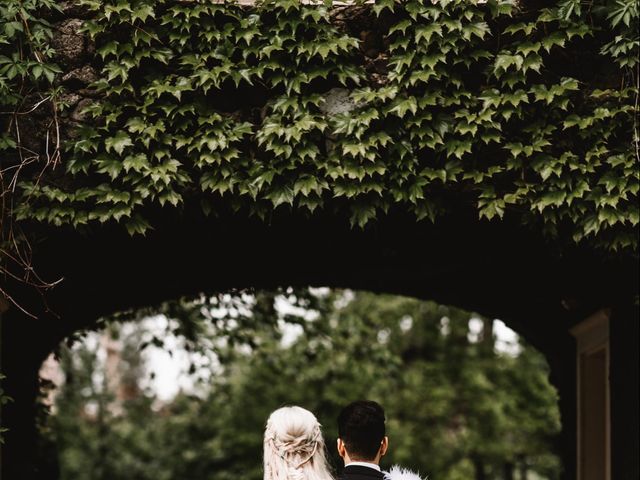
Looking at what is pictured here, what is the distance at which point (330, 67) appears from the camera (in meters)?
5.85

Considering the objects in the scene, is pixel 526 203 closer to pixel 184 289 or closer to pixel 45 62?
pixel 45 62

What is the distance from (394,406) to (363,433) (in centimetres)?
1477

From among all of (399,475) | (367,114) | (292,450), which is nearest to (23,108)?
(367,114)

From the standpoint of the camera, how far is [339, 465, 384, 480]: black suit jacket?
401 cm

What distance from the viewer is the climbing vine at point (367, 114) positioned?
5.77 metres

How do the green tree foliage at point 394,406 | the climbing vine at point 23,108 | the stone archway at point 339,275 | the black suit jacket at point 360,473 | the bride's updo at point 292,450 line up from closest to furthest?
the black suit jacket at point 360,473 < the bride's updo at point 292,450 < the climbing vine at point 23,108 < the stone archway at point 339,275 < the green tree foliage at point 394,406

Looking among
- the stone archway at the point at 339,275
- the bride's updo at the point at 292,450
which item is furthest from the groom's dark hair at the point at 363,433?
the stone archway at the point at 339,275

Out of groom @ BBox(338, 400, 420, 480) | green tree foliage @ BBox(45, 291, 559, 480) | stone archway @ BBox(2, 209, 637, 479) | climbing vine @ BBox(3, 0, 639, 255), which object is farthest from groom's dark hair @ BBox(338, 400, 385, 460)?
green tree foliage @ BBox(45, 291, 559, 480)

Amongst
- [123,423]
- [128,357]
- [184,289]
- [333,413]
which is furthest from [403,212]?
[128,357]

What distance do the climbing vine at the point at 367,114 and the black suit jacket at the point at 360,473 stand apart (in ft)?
6.90

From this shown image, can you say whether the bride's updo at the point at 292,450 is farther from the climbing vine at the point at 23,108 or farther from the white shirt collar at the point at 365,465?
the climbing vine at the point at 23,108

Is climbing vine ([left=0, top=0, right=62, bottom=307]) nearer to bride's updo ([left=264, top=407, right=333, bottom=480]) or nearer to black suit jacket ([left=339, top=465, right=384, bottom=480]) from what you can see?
bride's updo ([left=264, top=407, right=333, bottom=480])

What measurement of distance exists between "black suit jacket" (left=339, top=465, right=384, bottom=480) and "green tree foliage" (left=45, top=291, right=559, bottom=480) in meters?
13.1

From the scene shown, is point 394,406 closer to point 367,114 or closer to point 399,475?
point 367,114
